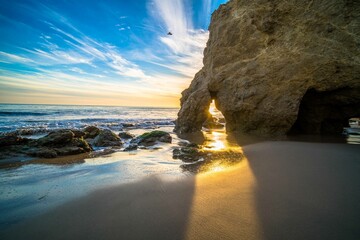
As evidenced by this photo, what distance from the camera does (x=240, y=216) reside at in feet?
8.00

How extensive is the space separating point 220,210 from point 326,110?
40.4 ft

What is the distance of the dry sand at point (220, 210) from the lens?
2.15 m

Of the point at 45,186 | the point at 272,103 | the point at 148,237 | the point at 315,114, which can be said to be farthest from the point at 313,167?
the point at 315,114

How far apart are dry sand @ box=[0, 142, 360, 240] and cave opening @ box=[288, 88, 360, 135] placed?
7674 millimetres

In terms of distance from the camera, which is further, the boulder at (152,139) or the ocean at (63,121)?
the ocean at (63,121)

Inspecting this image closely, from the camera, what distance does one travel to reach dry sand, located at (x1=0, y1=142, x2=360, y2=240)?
7.07 feet

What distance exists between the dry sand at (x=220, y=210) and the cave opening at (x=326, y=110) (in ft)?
25.2

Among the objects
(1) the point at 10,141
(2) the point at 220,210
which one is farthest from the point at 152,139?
(2) the point at 220,210

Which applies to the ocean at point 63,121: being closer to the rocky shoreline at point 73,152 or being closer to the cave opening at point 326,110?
the rocky shoreline at point 73,152

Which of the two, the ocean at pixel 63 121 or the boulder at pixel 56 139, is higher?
the boulder at pixel 56 139


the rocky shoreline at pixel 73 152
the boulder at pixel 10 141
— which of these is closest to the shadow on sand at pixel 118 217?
the rocky shoreline at pixel 73 152

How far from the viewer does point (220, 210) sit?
2.60 meters

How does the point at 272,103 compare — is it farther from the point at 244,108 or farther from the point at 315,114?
the point at 315,114

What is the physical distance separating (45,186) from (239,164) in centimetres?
459
